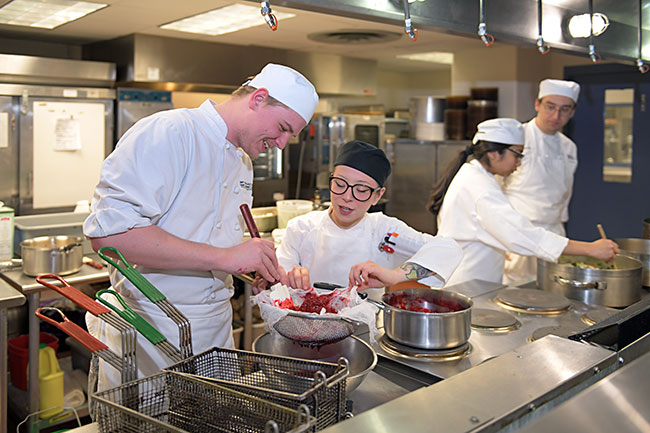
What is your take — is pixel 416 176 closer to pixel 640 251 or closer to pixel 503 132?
pixel 503 132

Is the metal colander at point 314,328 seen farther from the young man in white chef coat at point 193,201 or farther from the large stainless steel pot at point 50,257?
the large stainless steel pot at point 50,257

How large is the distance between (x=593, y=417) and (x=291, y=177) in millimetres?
5541

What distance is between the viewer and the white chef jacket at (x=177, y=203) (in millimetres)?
1610

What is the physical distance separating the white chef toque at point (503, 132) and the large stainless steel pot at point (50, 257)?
230cm

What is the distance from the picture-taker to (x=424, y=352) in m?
1.67

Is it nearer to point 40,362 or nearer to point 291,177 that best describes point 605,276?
point 40,362

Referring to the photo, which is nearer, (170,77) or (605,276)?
(605,276)

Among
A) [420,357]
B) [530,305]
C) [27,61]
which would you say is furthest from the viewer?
[27,61]

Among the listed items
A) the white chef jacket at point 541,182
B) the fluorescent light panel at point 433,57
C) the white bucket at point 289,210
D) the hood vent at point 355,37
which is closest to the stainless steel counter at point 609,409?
the white chef jacket at point 541,182

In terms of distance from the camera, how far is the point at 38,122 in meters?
4.92

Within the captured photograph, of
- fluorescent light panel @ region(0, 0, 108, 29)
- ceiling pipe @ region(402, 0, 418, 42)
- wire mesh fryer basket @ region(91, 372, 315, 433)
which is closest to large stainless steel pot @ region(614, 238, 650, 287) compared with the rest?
ceiling pipe @ region(402, 0, 418, 42)

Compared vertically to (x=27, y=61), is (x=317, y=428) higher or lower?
lower

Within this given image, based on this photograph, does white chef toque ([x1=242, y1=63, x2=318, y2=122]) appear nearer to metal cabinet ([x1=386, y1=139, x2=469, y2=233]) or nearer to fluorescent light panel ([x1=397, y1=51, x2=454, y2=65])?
metal cabinet ([x1=386, y1=139, x2=469, y2=233])

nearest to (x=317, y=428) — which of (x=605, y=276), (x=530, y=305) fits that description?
(x=530, y=305)
